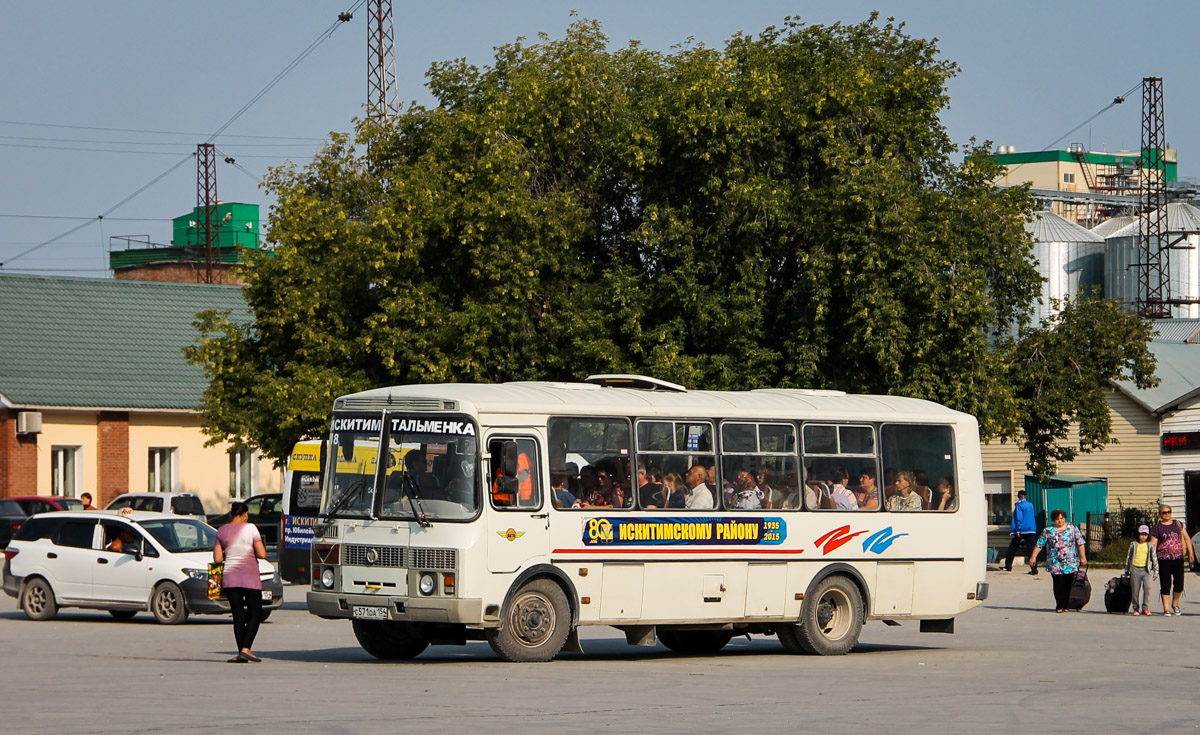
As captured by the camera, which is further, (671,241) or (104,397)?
(104,397)

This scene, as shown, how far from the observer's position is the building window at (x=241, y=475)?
53.2m

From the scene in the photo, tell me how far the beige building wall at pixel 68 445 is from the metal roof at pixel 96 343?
63 centimetres

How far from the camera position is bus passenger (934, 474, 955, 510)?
19281 mm

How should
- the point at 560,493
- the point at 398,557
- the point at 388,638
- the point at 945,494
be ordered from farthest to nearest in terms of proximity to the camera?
the point at 945,494, the point at 388,638, the point at 560,493, the point at 398,557

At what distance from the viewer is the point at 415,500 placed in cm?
1606

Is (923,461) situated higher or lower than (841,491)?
higher

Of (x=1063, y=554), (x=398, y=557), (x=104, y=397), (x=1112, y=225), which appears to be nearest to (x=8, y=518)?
(x=104, y=397)

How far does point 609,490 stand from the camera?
55.7 ft

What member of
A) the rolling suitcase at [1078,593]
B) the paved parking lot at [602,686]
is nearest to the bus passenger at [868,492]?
the paved parking lot at [602,686]

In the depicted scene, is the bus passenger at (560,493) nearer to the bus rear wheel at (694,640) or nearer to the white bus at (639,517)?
the white bus at (639,517)

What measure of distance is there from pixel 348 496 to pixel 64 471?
34795 mm

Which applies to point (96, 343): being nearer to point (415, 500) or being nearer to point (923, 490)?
point (923, 490)

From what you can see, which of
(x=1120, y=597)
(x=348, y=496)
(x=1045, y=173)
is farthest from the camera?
(x=1045, y=173)

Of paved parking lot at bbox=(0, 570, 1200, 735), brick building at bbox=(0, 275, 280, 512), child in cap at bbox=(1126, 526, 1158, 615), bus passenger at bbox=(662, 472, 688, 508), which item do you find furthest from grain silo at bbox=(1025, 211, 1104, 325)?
bus passenger at bbox=(662, 472, 688, 508)
